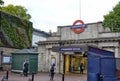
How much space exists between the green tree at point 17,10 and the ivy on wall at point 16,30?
11.5 m

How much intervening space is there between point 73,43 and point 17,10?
95.0 feet

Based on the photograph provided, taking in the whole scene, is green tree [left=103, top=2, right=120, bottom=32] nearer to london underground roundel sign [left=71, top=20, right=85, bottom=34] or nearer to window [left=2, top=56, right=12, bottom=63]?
london underground roundel sign [left=71, top=20, right=85, bottom=34]

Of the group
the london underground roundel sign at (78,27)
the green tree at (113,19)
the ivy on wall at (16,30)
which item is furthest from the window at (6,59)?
the green tree at (113,19)

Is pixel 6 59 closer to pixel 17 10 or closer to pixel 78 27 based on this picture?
pixel 78 27

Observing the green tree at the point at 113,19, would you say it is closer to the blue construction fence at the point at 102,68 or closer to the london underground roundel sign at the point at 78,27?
the london underground roundel sign at the point at 78,27

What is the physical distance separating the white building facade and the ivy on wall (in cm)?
527

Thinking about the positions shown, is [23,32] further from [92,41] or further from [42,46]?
[92,41]

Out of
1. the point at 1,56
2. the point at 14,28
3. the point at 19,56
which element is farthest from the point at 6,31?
the point at 19,56

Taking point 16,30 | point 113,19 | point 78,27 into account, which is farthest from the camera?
point 113,19

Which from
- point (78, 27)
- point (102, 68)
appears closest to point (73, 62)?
point (78, 27)

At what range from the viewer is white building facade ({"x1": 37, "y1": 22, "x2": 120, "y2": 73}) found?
113 ft

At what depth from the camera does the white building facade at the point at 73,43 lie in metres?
34.5

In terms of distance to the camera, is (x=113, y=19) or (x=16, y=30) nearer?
(x=16, y=30)

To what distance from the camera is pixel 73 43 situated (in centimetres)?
3797
